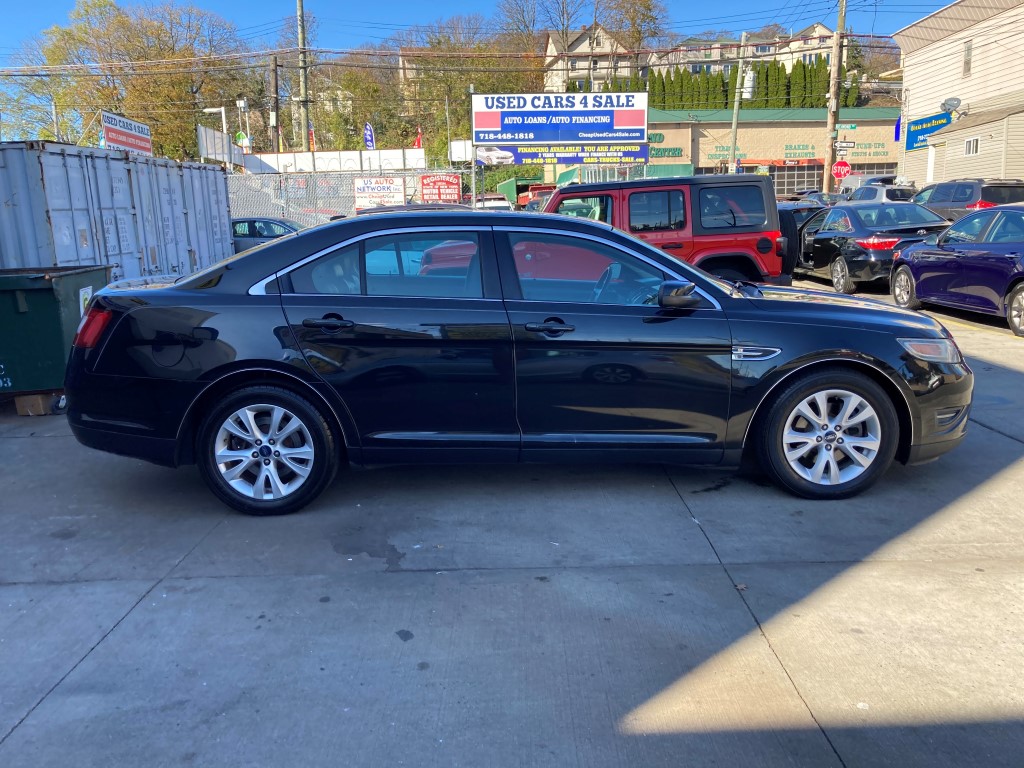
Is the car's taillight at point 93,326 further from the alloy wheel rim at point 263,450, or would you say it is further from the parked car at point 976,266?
the parked car at point 976,266

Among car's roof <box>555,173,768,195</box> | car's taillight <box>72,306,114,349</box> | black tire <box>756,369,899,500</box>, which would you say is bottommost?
black tire <box>756,369,899,500</box>

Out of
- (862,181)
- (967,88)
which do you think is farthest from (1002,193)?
(862,181)

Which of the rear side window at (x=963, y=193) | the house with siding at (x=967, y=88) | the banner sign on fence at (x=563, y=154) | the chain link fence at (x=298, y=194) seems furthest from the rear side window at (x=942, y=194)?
the chain link fence at (x=298, y=194)

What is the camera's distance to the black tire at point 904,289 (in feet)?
38.4

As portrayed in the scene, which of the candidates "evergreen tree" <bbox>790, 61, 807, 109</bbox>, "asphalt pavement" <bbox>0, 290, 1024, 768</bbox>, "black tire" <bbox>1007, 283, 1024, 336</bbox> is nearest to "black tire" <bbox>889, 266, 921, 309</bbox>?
"black tire" <bbox>1007, 283, 1024, 336</bbox>

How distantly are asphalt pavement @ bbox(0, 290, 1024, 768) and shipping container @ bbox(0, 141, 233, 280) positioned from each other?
546 cm

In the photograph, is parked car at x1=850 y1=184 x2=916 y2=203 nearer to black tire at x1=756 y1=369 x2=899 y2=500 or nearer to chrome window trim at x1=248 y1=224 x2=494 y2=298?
black tire at x1=756 y1=369 x2=899 y2=500

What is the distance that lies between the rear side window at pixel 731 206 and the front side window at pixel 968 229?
2.84 metres

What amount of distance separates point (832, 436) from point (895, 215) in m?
10.9

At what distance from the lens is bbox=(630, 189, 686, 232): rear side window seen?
10180mm

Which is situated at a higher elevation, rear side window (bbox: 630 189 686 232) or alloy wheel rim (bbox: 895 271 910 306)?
rear side window (bbox: 630 189 686 232)

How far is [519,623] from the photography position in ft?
11.7

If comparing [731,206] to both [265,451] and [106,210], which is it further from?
[106,210]

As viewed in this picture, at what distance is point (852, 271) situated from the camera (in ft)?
45.2
